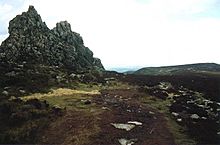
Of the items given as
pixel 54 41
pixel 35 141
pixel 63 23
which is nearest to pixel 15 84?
pixel 35 141

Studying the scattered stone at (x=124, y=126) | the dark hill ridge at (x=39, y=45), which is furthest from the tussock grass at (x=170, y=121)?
the dark hill ridge at (x=39, y=45)

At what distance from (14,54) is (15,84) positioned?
78.2 ft

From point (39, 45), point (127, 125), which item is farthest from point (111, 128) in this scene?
point (39, 45)

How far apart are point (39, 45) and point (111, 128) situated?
46703 mm

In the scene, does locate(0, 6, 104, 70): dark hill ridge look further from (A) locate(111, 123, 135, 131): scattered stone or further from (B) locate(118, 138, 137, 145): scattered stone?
(B) locate(118, 138, 137, 145): scattered stone

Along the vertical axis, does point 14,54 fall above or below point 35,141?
above

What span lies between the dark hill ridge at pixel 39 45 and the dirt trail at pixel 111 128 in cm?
3488

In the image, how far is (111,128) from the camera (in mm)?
30750

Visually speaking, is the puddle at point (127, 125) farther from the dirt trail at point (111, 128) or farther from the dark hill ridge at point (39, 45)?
the dark hill ridge at point (39, 45)

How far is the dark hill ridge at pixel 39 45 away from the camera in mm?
70562

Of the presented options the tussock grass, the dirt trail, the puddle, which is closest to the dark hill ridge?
the tussock grass

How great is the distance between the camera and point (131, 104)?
40500mm

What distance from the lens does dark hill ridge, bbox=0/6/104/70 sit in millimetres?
70562

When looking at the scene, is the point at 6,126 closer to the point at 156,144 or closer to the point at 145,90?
the point at 156,144
